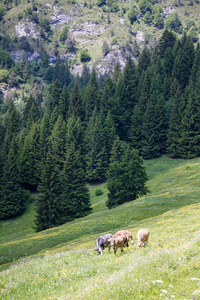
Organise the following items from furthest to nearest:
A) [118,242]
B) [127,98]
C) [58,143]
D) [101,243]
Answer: [127,98], [58,143], [101,243], [118,242]

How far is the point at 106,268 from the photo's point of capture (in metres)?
12.6

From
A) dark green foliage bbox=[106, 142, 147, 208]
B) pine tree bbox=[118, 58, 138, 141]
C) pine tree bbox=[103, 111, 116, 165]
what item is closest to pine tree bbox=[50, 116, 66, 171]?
pine tree bbox=[103, 111, 116, 165]

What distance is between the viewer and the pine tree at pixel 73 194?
5944cm

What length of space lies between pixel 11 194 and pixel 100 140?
36.8 m

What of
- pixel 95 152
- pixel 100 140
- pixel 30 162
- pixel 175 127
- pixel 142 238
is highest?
pixel 142 238

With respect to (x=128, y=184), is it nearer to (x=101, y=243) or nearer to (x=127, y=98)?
(x=101, y=243)

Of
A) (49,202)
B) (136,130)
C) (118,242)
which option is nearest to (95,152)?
(136,130)

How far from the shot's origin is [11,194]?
78.2 metres

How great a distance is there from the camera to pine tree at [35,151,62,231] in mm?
55344

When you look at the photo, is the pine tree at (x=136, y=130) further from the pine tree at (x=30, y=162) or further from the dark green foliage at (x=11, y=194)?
the dark green foliage at (x=11, y=194)

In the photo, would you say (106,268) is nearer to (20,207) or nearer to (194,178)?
(194,178)

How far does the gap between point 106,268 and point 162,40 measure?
16313 cm

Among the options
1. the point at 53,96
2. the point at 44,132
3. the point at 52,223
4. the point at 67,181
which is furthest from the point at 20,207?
the point at 53,96

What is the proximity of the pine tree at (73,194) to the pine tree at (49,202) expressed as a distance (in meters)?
1.61
